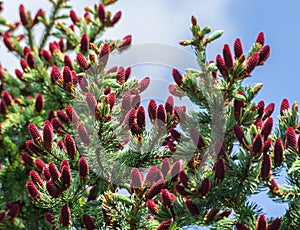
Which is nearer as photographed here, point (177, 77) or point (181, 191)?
point (181, 191)

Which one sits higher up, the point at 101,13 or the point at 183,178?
the point at 101,13

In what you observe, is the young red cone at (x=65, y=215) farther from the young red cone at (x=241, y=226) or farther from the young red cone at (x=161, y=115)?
the young red cone at (x=241, y=226)

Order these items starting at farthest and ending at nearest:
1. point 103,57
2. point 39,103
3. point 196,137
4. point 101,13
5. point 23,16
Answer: point 23,16 < point 101,13 < point 39,103 < point 103,57 < point 196,137

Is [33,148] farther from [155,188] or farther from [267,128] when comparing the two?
[267,128]

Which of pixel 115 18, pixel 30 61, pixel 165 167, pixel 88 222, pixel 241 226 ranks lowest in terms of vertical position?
pixel 88 222

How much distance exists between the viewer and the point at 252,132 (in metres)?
3.69

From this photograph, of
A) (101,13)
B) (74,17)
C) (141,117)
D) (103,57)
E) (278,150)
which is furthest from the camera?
(74,17)

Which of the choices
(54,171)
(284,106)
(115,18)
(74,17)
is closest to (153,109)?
(54,171)

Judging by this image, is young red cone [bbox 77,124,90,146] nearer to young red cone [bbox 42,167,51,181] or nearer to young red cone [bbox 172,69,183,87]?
young red cone [bbox 42,167,51,181]

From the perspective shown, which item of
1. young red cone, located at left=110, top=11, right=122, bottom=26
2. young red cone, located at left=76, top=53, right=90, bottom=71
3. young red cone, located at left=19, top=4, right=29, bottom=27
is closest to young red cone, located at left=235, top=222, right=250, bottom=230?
young red cone, located at left=76, top=53, right=90, bottom=71

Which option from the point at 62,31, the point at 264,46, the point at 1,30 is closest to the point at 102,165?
the point at 264,46

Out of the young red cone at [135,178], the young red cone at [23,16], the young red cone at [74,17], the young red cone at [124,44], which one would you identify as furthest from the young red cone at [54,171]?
the young red cone at [23,16]

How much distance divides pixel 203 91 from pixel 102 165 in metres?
0.89

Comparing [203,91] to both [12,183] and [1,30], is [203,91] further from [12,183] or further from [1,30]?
[1,30]
